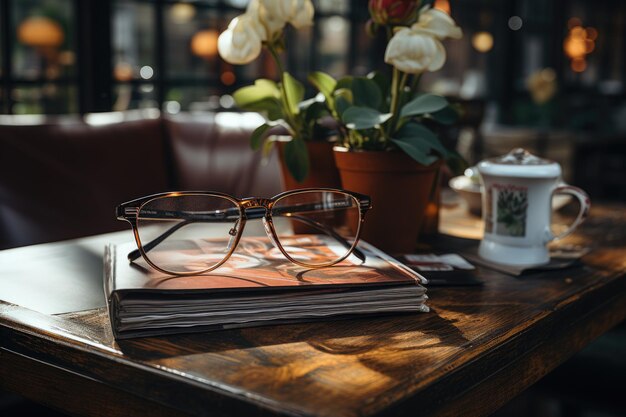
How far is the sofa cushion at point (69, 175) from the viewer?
6.41 ft

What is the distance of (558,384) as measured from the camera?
67.0 inches

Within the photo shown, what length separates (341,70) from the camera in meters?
4.31

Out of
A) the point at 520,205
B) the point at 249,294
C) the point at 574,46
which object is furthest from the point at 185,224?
the point at 574,46

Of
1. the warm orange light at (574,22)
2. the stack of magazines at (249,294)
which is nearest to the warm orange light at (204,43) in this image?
the stack of magazines at (249,294)

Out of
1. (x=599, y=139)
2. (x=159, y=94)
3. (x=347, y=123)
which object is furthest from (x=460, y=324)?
(x=599, y=139)

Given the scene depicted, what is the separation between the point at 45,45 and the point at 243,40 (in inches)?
85.0

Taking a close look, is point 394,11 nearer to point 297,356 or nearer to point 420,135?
point 420,135

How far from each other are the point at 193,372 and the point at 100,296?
0.98 ft

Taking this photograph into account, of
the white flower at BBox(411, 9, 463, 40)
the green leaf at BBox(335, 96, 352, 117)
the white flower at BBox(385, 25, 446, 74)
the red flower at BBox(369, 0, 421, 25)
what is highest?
the red flower at BBox(369, 0, 421, 25)

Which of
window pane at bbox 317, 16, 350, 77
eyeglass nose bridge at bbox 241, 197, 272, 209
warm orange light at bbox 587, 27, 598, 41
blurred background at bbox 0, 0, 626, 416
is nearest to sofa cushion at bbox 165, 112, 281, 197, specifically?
blurred background at bbox 0, 0, 626, 416

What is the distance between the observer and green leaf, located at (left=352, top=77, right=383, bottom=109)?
3.79 feet

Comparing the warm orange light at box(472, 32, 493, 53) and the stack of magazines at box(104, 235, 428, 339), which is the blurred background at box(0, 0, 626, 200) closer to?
the warm orange light at box(472, 32, 493, 53)

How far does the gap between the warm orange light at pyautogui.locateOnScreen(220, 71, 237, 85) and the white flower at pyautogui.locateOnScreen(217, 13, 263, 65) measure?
8.19 feet

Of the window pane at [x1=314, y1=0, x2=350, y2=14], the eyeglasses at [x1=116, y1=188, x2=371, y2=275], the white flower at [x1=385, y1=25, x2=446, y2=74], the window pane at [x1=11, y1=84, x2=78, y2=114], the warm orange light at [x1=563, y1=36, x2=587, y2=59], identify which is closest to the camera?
the eyeglasses at [x1=116, y1=188, x2=371, y2=275]
